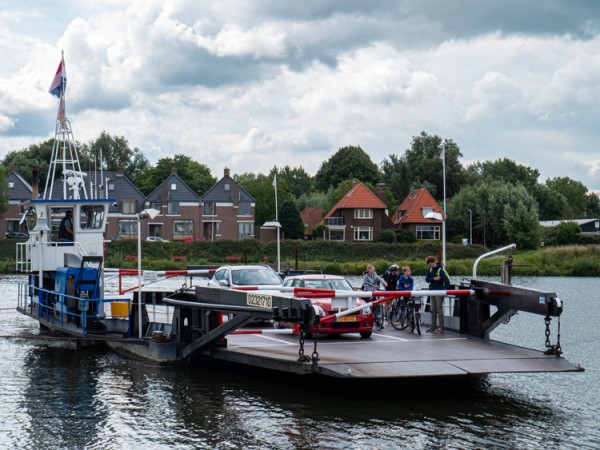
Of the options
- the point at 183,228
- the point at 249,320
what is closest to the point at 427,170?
the point at 183,228

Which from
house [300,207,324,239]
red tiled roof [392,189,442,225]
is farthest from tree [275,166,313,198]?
red tiled roof [392,189,442,225]

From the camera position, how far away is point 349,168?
383 feet

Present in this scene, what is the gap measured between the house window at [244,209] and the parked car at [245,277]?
230 feet

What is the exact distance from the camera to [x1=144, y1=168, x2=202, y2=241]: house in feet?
296

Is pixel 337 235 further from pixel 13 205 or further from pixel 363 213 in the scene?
pixel 13 205

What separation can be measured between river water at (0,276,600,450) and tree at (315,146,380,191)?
9651 centimetres

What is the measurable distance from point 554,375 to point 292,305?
828cm

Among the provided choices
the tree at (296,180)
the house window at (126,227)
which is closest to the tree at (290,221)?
the house window at (126,227)

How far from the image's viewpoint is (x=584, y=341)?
83.1ft

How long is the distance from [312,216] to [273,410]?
300 ft

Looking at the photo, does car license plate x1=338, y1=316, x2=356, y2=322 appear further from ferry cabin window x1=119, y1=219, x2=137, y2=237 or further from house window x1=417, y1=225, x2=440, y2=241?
house window x1=417, y1=225, x2=440, y2=241

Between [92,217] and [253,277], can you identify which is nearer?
[253,277]

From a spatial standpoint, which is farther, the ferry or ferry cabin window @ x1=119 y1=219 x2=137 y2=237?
ferry cabin window @ x1=119 y1=219 x2=137 y2=237

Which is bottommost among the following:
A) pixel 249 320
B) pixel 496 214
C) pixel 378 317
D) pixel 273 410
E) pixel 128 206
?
pixel 273 410
